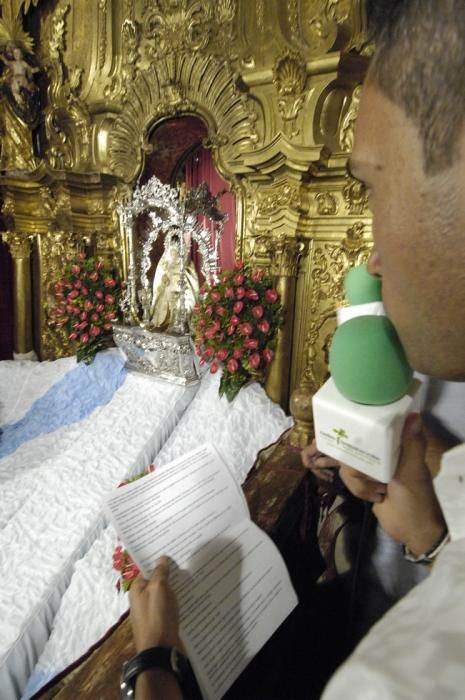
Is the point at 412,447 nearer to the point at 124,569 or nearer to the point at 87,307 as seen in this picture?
the point at 124,569

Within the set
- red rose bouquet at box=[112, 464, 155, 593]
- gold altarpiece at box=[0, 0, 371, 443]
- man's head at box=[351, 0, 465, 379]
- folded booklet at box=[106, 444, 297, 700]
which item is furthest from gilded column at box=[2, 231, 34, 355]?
man's head at box=[351, 0, 465, 379]

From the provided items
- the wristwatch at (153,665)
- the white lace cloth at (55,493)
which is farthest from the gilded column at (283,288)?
the wristwatch at (153,665)

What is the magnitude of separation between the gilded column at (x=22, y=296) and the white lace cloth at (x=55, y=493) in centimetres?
108

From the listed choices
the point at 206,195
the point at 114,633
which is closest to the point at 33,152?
the point at 206,195

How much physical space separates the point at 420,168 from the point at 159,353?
88.7 inches

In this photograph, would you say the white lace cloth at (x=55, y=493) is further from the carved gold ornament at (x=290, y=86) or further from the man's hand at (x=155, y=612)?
the carved gold ornament at (x=290, y=86)

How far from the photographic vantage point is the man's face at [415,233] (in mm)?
370

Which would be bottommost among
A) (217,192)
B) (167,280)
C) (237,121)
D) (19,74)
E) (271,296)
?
(271,296)

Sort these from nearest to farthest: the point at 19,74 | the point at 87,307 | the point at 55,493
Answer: the point at 55,493, the point at 87,307, the point at 19,74

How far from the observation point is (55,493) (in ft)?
6.42

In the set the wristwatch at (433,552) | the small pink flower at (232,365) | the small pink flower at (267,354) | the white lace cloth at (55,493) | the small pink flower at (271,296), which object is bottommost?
the white lace cloth at (55,493)

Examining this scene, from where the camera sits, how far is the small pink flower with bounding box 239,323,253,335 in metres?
2.08

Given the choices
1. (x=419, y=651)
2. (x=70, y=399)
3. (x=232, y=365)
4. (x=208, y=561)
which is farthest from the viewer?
(x=70, y=399)

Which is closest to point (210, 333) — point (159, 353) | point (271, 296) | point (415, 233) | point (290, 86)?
point (271, 296)
